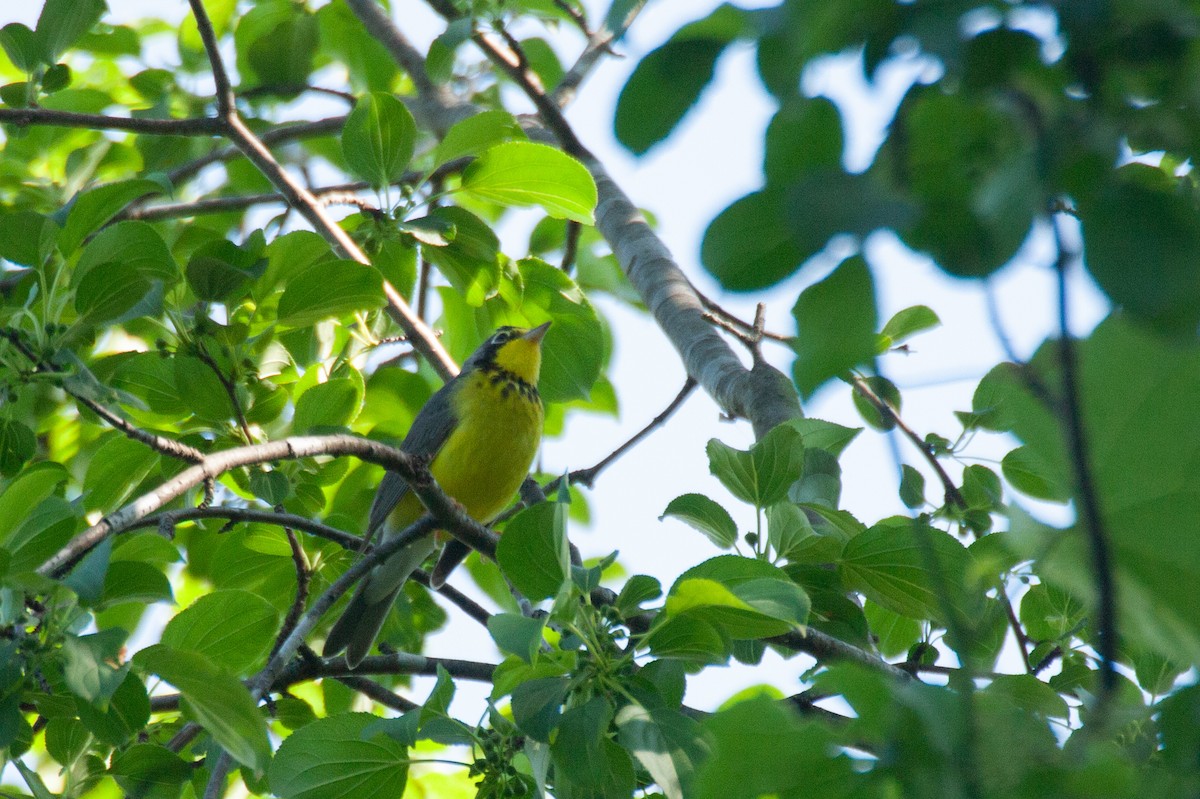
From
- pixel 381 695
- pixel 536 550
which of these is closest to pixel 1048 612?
pixel 536 550

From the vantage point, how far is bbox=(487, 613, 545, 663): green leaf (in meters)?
2.07

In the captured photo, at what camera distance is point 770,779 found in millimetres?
1187

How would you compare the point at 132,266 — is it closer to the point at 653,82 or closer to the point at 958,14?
the point at 653,82

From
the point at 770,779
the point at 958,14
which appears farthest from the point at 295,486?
the point at 958,14

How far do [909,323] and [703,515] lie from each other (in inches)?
58.2

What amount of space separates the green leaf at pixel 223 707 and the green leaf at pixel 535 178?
2.36 m

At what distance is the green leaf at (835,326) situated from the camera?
1.00 meters

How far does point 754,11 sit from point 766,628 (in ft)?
5.42

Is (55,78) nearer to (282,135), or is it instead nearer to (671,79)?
(282,135)

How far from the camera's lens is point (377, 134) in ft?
13.6

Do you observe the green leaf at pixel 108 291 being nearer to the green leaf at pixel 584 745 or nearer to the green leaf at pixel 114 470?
the green leaf at pixel 114 470

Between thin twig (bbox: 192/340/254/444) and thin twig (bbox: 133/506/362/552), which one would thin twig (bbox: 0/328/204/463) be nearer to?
thin twig (bbox: 133/506/362/552)

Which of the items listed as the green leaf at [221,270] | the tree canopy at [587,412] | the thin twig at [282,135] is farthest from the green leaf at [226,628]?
the thin twig at [282,135]

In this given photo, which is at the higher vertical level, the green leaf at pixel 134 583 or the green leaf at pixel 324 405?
the green leaf at pixel 324 405
